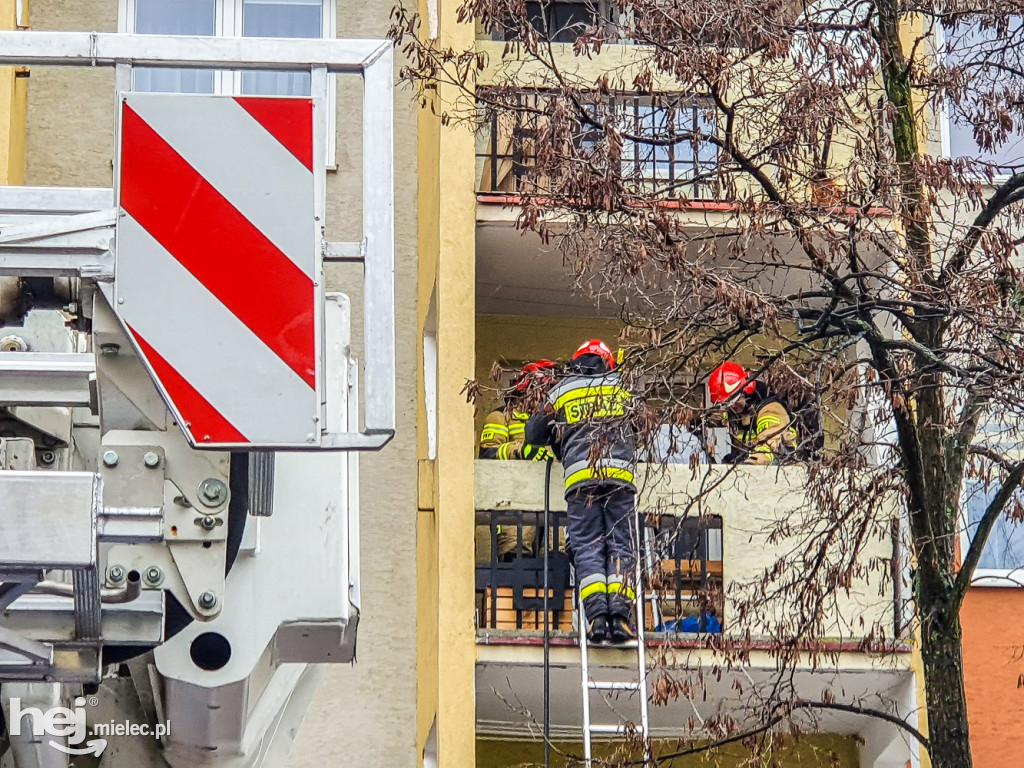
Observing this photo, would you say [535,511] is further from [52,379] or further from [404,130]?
[52,379]

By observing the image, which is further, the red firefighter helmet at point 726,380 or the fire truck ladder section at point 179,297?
the red firefighter helmet at point 726,380

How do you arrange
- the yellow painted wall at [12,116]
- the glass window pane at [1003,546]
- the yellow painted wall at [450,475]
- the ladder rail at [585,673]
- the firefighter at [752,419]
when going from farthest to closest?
the glass window pane at [1003,546], the yellow painted wall at [12,116], the yellow painted wall at [450,475], the ladder rail at [585,673], the firefighter at [752,419]

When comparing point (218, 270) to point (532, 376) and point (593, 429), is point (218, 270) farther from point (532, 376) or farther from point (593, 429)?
point (593, 429)

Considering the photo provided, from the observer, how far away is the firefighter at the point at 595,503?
962cm

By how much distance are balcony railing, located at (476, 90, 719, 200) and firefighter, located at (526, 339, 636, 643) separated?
1.09m

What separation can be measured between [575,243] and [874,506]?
197 cm

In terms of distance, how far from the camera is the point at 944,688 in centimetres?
780

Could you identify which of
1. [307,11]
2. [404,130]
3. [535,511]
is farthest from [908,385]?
[307,11]

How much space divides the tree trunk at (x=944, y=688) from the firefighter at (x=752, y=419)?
3.39ft

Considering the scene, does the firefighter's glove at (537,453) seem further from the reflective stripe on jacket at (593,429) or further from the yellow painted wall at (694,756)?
the yellow painted wall at (694,756)

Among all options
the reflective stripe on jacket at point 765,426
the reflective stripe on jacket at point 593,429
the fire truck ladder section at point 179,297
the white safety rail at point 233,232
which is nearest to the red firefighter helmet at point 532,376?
the reflective stripe on jacket at point 593,429

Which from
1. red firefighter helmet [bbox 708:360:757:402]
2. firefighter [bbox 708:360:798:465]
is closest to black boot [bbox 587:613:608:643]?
firefighter [bbox 708:360:798:465]

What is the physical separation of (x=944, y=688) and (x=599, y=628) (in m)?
2.91

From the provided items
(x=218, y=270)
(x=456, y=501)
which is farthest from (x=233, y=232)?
(x=456, y=501)
